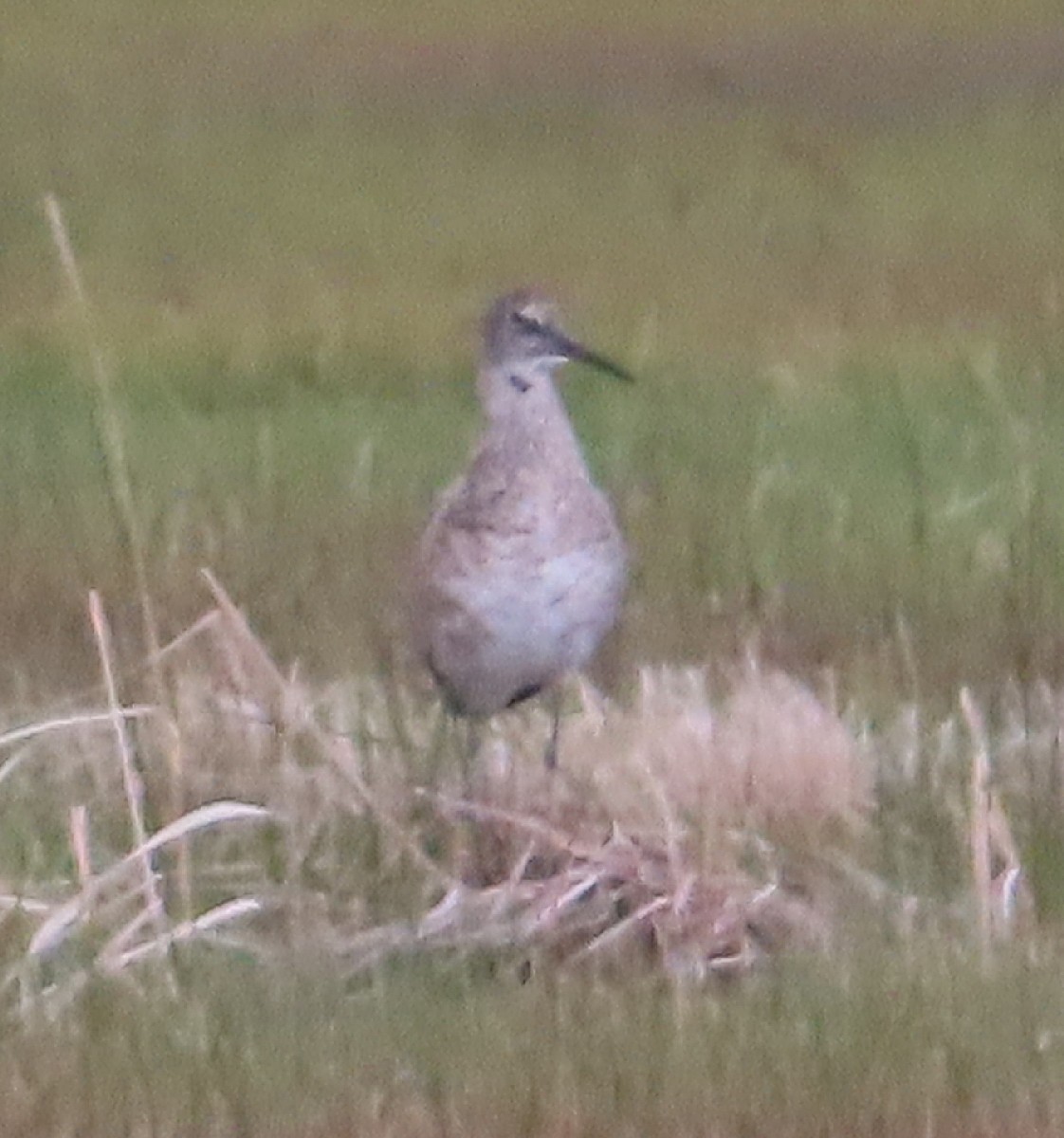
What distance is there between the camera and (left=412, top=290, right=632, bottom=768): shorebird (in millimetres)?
4859

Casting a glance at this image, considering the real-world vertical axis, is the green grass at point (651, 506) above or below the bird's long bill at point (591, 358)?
below

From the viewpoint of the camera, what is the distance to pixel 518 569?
192 inches

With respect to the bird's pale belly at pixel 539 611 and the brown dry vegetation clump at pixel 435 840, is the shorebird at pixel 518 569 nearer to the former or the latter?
the bird's pale belly at pixel 539 611

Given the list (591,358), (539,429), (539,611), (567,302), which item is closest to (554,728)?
(539,611)

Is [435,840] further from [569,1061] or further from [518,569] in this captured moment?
[569,1061]

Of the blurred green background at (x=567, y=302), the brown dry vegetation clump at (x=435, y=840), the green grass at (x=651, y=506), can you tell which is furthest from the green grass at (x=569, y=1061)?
the blurred green background at (x=567, y=302)

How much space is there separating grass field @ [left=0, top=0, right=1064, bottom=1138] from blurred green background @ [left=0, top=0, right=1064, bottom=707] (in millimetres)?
23

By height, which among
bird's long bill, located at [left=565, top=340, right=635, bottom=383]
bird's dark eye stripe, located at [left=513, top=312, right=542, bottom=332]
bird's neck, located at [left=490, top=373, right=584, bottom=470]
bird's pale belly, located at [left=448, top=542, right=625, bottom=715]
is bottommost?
bird's pale belly, located at [left=448, top=542, right=625, bottom=715]

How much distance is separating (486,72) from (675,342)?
108 inches

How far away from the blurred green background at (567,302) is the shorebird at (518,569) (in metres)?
0.26

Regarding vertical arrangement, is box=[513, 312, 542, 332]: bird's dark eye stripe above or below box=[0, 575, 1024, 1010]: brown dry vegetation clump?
above

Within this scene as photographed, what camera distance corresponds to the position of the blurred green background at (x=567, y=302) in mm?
6422

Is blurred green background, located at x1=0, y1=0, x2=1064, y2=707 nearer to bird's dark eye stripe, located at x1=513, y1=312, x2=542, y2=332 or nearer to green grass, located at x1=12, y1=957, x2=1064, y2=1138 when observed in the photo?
bird's dark eye stripe, located at x1=513, y1=312, x2=542, y2=332

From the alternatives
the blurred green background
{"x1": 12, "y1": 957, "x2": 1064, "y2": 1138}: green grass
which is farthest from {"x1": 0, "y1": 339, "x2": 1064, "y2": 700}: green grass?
{"x1": 12, "y1": 957, "x2": 1064, "y2": 1138}: green grass
